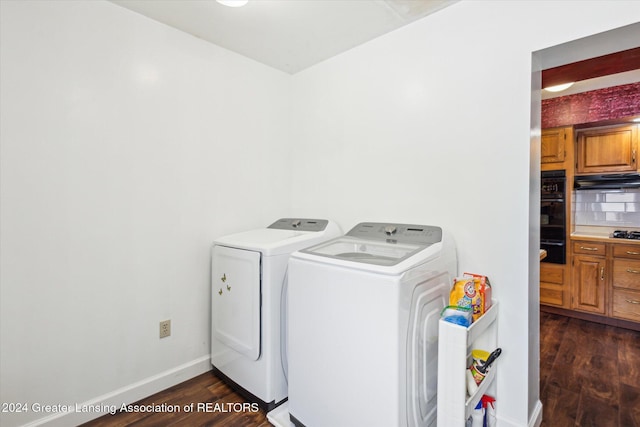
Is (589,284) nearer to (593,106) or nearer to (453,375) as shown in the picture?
(593,106)

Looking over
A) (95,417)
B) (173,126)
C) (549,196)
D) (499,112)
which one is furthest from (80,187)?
(549,196)

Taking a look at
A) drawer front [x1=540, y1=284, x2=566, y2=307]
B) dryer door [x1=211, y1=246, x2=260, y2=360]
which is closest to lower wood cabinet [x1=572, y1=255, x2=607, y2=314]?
drawer front [x1=540, y1=284, x2=566, y2=307]

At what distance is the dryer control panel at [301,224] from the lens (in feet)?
7.44

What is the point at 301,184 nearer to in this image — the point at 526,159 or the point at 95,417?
the point at 526,159

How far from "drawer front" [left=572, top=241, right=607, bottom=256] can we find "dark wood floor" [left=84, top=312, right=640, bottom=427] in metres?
0.83

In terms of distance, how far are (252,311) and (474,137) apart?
1605 millimetres

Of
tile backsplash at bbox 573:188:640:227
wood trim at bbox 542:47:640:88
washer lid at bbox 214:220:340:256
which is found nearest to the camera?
wood trim at bbox 542:47:640:88

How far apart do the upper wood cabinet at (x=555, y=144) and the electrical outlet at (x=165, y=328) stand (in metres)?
4.02

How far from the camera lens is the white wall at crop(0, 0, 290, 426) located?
4.97 ft

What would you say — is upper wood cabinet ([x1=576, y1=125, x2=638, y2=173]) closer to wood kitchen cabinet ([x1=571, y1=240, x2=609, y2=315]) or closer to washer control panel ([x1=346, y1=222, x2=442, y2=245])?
wood kitchen cabinet ([x1=571, y1=240, x2=609, y2=315])

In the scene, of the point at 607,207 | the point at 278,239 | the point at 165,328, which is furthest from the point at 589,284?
the point at 165,328

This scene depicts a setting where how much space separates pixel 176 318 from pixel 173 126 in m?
1.27

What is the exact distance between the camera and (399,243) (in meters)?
1.75

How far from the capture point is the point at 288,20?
193cm
